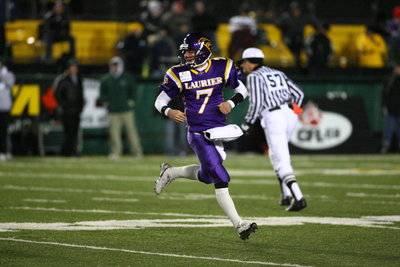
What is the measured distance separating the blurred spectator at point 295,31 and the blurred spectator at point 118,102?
Result: 428cm

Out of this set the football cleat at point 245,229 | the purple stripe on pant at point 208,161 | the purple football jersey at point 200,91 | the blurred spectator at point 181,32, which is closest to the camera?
the football cleat at point 245,229

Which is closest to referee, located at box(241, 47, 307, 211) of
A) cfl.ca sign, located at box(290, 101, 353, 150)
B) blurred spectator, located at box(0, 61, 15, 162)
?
blurred spectator, located at box(0, 61, 15, 162)

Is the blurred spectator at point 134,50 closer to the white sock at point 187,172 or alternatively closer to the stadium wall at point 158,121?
the stadium wall at point 158,121

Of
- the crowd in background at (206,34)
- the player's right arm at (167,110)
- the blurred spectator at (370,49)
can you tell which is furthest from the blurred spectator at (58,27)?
the player's right arm at (167,110)

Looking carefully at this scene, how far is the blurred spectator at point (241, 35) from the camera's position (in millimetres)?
20719

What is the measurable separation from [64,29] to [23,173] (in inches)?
205

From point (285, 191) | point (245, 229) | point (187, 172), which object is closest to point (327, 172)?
point (285, 191)

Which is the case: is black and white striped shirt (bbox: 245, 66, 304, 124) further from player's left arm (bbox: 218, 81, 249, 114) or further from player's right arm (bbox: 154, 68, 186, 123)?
player's right arm (bbox: 154, 68, 186, 123)

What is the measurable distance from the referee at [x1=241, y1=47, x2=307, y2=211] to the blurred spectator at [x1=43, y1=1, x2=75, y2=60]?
9.26 m

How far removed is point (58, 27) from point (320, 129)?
5679 millimetres

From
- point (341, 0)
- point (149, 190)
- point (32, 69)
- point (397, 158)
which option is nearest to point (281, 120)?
point (149, 190)

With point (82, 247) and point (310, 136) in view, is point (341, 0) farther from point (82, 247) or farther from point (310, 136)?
point (82, 247)

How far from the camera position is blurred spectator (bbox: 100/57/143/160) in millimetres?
19750

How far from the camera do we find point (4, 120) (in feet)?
62.7
